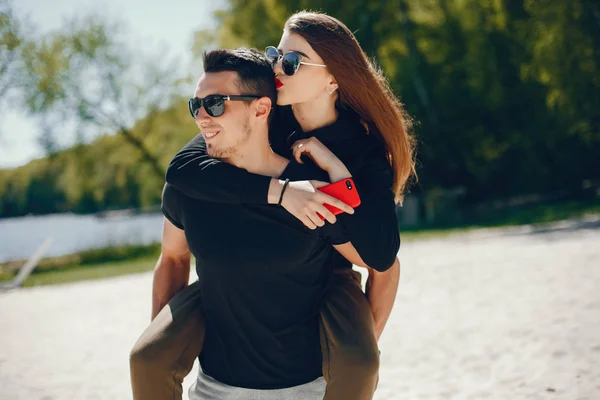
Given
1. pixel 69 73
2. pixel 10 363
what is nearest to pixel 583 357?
pixel 10 363

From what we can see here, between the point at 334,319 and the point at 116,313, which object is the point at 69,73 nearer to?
the point at 116,313

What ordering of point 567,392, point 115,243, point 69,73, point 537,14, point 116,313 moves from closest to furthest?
point 567,392 < point 116,313 < point 537,14 < point 115,243 < point 69,73

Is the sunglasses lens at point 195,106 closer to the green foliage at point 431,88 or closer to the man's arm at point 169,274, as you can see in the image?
the man's arm at point 169,274

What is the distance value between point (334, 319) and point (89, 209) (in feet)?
159

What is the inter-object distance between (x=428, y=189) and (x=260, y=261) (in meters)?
23.5

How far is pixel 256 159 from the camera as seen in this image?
228cm

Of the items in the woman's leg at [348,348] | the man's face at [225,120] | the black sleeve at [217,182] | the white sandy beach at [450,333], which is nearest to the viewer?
the woman's leg at [348,348]

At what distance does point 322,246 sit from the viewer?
2.13 meters

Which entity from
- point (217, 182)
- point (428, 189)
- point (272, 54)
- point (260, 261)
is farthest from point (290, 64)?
point (428, 189)

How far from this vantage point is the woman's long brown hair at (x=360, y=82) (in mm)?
2416

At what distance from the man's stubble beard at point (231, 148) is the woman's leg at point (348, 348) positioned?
2.10 feet

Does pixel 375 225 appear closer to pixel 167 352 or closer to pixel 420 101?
pixel 167 352

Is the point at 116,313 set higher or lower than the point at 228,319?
lower

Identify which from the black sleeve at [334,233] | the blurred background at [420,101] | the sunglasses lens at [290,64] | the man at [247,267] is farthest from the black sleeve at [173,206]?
the blurred background at [420,101]
